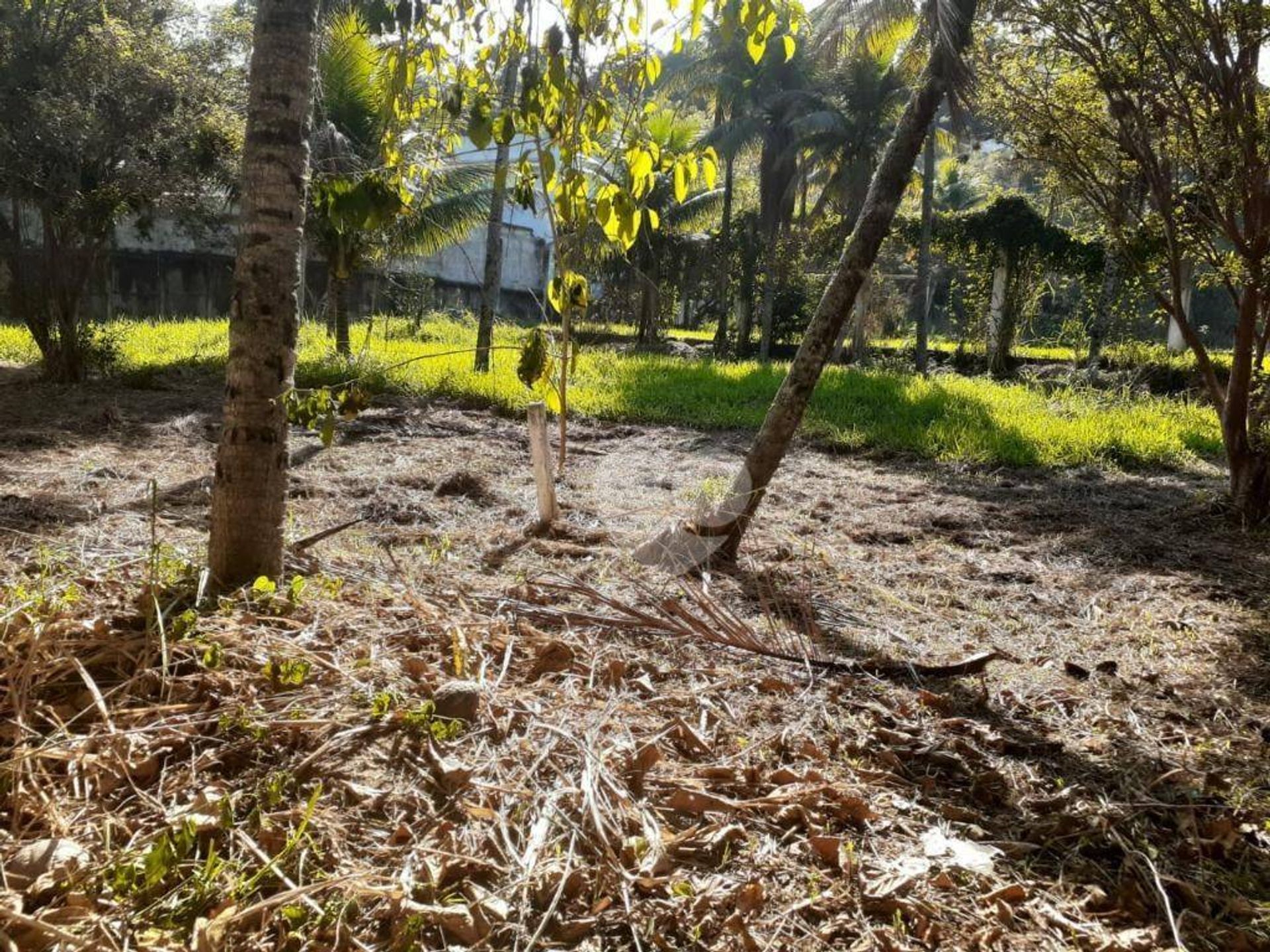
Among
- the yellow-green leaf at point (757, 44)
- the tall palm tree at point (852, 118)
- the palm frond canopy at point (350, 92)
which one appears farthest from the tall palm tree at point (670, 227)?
the yellow-green leaf at point (757, 44)

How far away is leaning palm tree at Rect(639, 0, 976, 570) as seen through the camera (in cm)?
407

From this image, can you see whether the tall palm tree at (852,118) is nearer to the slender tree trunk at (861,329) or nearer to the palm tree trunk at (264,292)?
the slender tree trunk at (861,329)

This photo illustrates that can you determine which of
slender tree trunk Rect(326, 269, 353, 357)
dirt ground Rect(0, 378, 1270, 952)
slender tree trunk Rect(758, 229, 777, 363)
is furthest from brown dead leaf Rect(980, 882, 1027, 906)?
Answer: slender tree trunk Rect(758, 229, 777, 363)

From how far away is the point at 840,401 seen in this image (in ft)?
33.1

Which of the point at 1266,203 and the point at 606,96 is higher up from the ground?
the point at 1266,203

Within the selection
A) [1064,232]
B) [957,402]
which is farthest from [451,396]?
[1064,232]

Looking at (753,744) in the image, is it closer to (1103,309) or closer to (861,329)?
(1103,309)

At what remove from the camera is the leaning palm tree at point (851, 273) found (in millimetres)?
4070

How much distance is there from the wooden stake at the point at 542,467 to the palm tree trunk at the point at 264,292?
200 cm

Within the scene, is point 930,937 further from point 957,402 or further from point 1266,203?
point 957,402

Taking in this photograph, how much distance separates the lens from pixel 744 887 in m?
1.64

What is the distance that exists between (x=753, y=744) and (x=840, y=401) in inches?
328

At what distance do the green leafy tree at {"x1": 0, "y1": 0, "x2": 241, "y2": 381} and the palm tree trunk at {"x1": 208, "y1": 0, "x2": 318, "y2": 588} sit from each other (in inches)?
289

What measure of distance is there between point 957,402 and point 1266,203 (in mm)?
5041
